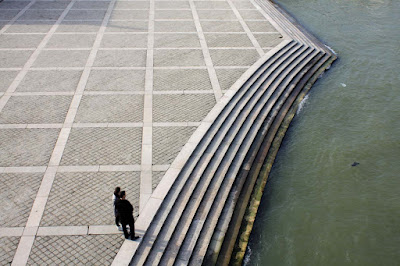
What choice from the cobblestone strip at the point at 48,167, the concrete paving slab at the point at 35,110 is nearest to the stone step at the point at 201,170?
the cobblestone strip at the point at 48,167

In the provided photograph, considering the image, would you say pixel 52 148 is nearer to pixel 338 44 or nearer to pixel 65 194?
pixel 65 194

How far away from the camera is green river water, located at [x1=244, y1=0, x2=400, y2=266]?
10.9 metres

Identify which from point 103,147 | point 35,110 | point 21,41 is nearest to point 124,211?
point 103,147

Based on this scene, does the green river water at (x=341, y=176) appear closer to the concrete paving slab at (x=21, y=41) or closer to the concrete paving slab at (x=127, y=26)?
the concrete paving slab at (x=127, y=26)

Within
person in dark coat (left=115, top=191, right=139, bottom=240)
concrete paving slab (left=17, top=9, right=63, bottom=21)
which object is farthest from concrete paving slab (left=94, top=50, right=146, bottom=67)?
person in dark coat (left=115, top=191, right=139, bottom=240)

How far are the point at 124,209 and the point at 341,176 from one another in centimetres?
783

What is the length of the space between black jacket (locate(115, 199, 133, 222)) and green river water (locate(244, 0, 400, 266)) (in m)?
3.61

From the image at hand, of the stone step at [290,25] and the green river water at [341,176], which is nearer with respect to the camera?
the green river water at [341,176]

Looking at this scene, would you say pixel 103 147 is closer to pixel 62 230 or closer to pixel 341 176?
pixel 62 230

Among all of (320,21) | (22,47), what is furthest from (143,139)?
(320,21)

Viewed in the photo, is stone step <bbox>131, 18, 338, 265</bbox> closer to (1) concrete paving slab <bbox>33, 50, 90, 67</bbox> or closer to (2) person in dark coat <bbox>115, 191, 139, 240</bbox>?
(2) person in dark coat <bbox>115, 191, 139, 240</bbox>

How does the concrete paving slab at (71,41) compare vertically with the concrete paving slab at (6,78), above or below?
above

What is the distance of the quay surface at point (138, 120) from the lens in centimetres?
993

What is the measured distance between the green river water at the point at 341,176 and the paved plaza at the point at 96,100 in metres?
3.43
